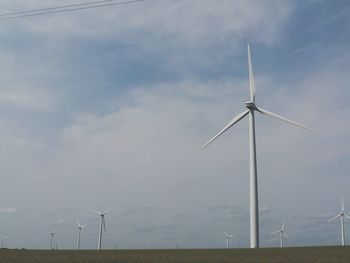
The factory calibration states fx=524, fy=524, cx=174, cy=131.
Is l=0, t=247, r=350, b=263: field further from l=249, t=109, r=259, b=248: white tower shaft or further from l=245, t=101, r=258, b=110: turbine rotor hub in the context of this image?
l=245, t=101, r=258, b=110: turbine rotor hub

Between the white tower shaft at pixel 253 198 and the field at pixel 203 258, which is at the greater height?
the white tower shaft at pixel 253 198

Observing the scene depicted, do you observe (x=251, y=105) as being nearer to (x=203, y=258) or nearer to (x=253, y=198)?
(x=253, y=198)

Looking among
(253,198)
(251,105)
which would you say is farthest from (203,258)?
(251,105)

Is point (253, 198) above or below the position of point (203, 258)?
above

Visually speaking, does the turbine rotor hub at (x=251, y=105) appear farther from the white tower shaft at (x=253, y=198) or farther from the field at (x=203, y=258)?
the field at (x=203, y=258)

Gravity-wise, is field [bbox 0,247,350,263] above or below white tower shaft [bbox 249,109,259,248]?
below

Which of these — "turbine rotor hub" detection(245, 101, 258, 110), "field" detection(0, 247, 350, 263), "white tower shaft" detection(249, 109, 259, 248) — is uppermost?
"turbine rotor hub" detection(245, 101, 258, 110)

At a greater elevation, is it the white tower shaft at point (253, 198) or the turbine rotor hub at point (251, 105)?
the turbine rotor hub at point (251, 105)

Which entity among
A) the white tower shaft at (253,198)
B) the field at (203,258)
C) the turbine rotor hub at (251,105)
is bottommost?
the field at (203,258)

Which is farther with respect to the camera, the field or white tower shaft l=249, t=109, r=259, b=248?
white tower shaft l=249, t=109, r=259, b=248

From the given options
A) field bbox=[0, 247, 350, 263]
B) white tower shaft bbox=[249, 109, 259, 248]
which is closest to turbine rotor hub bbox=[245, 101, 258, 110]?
white tower shaft bbox=[249, 109, 259, 248]

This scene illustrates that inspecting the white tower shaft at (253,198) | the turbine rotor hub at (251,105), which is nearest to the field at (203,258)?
the white tower shaft at (253,198)

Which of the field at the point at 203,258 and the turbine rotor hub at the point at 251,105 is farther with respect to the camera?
the turbine rotor hub at the point at 251,105

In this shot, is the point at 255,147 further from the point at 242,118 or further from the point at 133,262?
the point at 133,262
